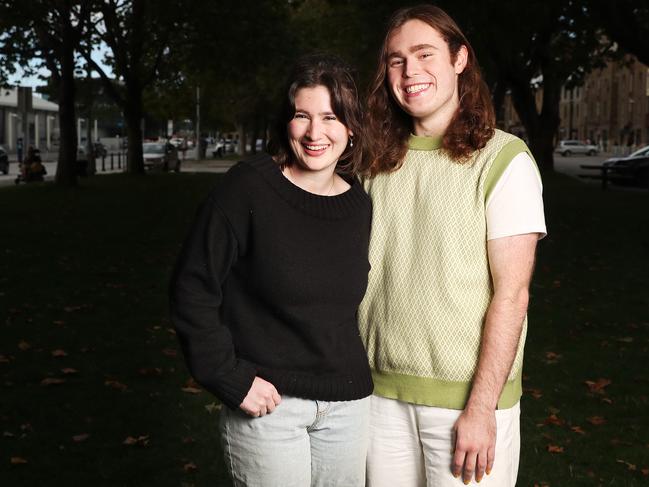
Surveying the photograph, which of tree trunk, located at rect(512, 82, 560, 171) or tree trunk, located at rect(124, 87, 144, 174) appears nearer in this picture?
tree trunk, located at rect(512, 82, 560, 171)

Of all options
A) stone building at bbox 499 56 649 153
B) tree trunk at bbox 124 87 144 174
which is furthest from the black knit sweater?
stone building at bbox 499 56 649 153

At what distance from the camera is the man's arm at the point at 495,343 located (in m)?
2.79

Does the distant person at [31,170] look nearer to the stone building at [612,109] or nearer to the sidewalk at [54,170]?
the sidewalk at [54,170]

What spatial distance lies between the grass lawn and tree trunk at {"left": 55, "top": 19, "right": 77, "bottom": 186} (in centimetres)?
1368

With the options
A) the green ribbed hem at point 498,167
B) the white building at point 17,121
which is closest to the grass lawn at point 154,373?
the green ribbed hem at point 498,167

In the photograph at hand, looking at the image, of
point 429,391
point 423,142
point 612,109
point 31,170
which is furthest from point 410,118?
point 612,109

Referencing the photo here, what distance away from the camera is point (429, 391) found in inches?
114

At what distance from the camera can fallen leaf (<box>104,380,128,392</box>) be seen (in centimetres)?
687

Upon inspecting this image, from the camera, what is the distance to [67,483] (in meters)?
5.21

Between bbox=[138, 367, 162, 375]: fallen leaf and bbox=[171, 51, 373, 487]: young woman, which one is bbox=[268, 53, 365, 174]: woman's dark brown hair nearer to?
bbox=[171, 51, 373, 487]: young woman

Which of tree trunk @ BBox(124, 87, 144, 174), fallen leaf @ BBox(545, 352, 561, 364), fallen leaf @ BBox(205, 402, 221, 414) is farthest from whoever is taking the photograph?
tree trunk @ BBox(124, 87, 144, 174)

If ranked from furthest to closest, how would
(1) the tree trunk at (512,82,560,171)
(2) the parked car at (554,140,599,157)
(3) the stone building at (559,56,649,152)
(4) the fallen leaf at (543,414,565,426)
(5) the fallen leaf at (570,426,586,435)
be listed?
(3) the stone building at (559,56,649,152) < (2) the parked car at (554,140,599,157) < (1) the tree trunk at (512,82,560,171) < (4) the fallen leaf at (543,414,565,426) < (5) the fallen leaf at (570,426,586,435)

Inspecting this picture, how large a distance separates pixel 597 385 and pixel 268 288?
4.96 metres

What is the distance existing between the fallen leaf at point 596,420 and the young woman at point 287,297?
384 centimetres
